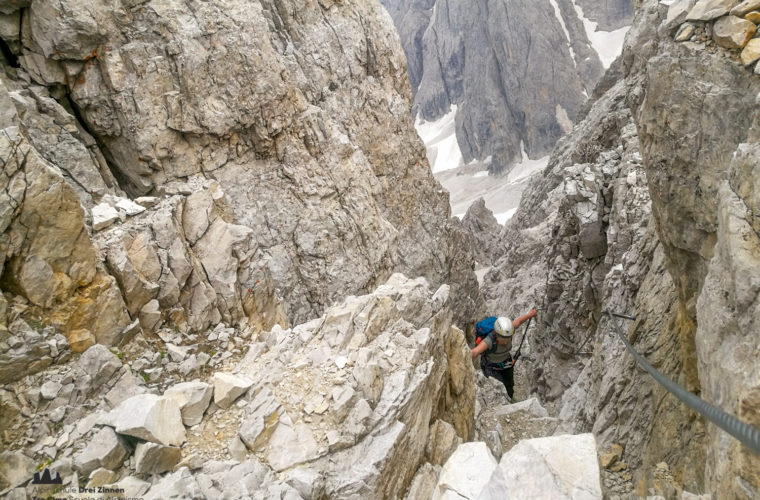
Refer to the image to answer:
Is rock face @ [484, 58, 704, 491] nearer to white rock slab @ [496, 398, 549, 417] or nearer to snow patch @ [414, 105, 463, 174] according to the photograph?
white rock slab @ [496, 398, 549, 417]

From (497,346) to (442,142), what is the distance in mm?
100685

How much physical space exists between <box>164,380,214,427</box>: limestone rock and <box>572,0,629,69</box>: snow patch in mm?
96118

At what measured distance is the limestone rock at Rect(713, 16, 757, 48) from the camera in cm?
562

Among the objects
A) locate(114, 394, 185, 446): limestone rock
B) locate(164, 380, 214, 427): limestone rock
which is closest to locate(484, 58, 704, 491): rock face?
locate(164, 380, 214, 427): limestone rock

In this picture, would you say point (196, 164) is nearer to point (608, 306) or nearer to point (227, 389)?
point (227, 389)

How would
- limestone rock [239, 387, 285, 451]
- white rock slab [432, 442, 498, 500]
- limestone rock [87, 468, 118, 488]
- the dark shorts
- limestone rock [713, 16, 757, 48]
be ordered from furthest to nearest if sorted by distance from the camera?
the dark shorts → limestone rock [239, 387, 285, 451] → limestone rock [87, 468, 118, 488] → white rock slab [432, 442, 498, 500] → limestone rock [713, 16, 757, 48]

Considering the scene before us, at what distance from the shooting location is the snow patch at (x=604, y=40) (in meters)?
83.4

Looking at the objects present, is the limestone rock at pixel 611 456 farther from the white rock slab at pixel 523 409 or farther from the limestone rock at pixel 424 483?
the white rock slab at pixel 523 409

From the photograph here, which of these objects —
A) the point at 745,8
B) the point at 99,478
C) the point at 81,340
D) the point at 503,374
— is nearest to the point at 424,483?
the point at 99,478

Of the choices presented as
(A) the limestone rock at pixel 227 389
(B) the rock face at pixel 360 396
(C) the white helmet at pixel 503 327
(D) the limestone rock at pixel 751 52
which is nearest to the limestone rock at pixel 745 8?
(D) the limestone rock at pixel 751 52

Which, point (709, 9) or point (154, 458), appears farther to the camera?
point (154, 458)

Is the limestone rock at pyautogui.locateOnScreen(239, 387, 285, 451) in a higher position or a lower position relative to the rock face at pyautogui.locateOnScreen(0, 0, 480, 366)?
lower

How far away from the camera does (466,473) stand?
646 centimetres

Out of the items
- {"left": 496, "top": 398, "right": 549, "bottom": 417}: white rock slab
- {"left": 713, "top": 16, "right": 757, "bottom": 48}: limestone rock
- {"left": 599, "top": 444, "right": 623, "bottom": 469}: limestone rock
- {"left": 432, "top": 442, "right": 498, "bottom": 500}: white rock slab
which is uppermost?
{"left": 713, "top": 16, "right": 757, "bottom": 48}: limestone rock
